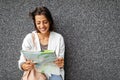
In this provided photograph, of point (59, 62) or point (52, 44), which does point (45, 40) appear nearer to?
point (52, 44)

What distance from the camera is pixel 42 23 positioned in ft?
6.77

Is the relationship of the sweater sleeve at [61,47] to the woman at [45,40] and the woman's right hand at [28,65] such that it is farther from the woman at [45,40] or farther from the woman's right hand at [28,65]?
the woman's right hand at [28,65]

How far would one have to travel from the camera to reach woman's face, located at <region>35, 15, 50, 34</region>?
6.77 ft

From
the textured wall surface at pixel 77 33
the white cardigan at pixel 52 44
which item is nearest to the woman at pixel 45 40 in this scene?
the white cardigan at pixel 52 44

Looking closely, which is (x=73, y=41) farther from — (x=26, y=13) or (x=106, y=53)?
(x=26, y=13)

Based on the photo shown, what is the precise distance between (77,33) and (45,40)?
0.29 m

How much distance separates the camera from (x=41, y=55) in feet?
6.21

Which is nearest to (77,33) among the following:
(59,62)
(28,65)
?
(59,62)

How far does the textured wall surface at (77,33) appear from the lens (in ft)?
7.47

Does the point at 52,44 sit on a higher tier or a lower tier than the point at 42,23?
lower

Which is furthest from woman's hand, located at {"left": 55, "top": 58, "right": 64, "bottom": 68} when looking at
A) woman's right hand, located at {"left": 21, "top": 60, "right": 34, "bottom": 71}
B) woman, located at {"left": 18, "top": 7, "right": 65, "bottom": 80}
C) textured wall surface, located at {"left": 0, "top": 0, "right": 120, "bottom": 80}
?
textured wall surface, located at {"left": 0, "top": 0, "right": 120, "bottom": 80}

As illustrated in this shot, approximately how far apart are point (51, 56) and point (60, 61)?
0.16m

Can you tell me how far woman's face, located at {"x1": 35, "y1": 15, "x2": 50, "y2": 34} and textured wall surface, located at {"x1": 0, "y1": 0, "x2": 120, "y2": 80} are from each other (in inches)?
8.7

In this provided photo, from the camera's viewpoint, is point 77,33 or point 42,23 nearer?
point 42,23
